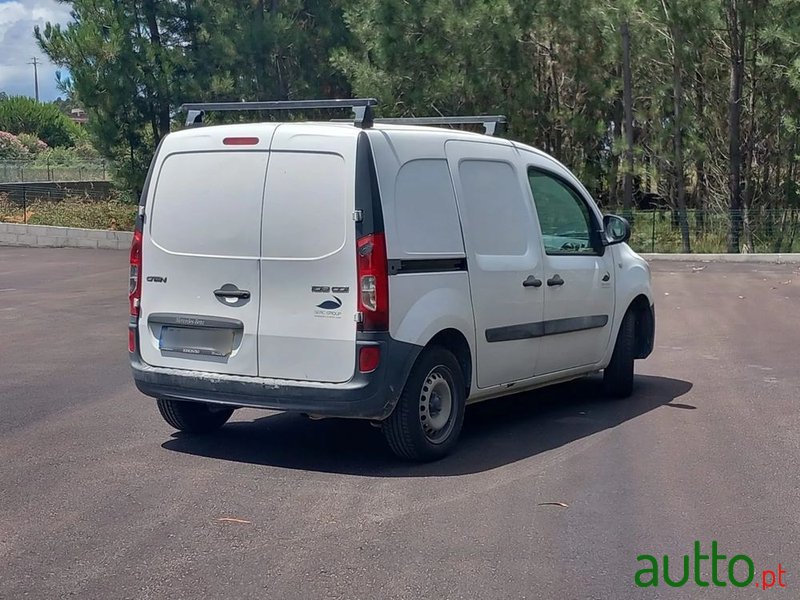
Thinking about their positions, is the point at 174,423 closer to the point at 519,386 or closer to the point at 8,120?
the point at 519,386

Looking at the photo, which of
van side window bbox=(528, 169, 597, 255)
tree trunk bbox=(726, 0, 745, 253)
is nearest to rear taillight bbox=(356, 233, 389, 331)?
van side window bbox=(528, 169, 597, 255)

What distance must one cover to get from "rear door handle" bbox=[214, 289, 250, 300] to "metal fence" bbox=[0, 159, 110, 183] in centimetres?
3132

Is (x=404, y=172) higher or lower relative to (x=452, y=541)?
higher

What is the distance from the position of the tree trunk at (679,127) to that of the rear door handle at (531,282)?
21237 millimetres

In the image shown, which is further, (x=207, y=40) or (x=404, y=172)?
(x=207, y=40)

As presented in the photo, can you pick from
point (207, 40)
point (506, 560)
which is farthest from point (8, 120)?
point (506, 560)

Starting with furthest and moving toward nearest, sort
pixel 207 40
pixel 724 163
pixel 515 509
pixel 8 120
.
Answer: pixel 8 120 → pixel 207 40 → pixel 724 163 → pixel 515 509

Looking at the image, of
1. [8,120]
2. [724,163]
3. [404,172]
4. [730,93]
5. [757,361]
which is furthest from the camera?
[8,120]

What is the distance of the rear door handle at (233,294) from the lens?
665cm

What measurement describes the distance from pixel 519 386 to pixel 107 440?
112 inches

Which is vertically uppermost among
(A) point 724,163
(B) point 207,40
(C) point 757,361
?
(B) point 207,40

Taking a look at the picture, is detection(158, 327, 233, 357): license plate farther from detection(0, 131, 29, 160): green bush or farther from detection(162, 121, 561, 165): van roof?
detection(0, 131, 29, 160): green bush

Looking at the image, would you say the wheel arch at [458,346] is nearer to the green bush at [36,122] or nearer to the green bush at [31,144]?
the green bush at [31,144]

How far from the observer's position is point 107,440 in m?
7.46
